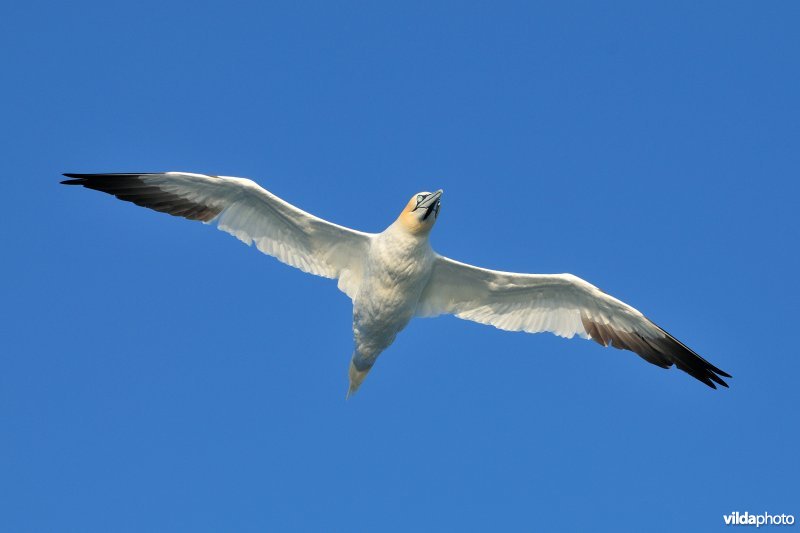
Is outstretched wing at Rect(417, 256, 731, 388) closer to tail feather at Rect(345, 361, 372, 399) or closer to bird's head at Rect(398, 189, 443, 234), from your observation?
bird's head at Rect(398, 189, 443, 234)

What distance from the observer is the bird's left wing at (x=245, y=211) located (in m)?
21.1

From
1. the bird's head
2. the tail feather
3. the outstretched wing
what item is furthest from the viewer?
the tail feather

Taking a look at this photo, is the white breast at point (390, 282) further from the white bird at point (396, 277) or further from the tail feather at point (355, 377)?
the tail feather at point (355, 377)

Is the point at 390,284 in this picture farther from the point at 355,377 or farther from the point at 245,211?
the point at 245,211

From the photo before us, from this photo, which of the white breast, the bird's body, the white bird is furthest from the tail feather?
the white breast

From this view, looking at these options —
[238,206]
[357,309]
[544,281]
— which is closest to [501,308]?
[544,281]

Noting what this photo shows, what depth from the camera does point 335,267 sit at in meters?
21.9

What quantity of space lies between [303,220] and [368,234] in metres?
1.21

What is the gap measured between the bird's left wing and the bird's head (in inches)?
37.4

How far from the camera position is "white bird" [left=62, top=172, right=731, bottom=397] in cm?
2066

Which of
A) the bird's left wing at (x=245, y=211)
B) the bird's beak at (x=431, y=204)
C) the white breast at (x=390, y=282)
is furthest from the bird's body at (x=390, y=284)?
the bird's left wing at (x=245, y=211)

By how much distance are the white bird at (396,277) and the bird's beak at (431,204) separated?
17 millimetres

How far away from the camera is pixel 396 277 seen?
67.4ft

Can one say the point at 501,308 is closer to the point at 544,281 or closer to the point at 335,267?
the point at 544,281
